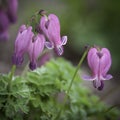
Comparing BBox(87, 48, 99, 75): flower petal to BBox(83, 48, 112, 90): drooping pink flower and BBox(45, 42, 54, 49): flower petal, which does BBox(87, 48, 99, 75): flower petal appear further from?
BBox(45, 42, 54, 49): flower petal

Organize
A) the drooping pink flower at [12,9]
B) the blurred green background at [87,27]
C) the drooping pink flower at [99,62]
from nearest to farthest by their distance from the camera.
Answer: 1. the drooping pink flower at [99,62]
2. the drooping pink flower at [12,9]
3. the blurred green background at [87,27]

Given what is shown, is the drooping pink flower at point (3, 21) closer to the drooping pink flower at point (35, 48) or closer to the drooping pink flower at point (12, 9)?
the drooping pink flower at point (12, 9)

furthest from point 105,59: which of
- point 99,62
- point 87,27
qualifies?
point 87,27

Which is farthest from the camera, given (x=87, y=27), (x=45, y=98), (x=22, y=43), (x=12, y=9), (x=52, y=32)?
(x=87, y=27)

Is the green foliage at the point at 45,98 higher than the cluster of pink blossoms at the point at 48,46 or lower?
lower

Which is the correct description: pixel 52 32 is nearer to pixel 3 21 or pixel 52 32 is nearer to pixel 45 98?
pixel 45 98

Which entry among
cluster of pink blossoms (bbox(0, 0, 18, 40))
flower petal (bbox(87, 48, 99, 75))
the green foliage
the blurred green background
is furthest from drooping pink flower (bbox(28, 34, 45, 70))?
the blurred green background

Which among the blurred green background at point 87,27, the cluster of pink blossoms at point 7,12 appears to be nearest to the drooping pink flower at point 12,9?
the cluster of pink blossoms at point 7,12

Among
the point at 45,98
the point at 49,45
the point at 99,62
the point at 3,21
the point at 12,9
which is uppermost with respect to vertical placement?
the point at 12,9

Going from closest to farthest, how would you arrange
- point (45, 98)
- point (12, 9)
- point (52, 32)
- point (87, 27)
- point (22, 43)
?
point (22, 43)
point (52, 32)
point (45, 98)
point (12, 9)
point (87, 27)
